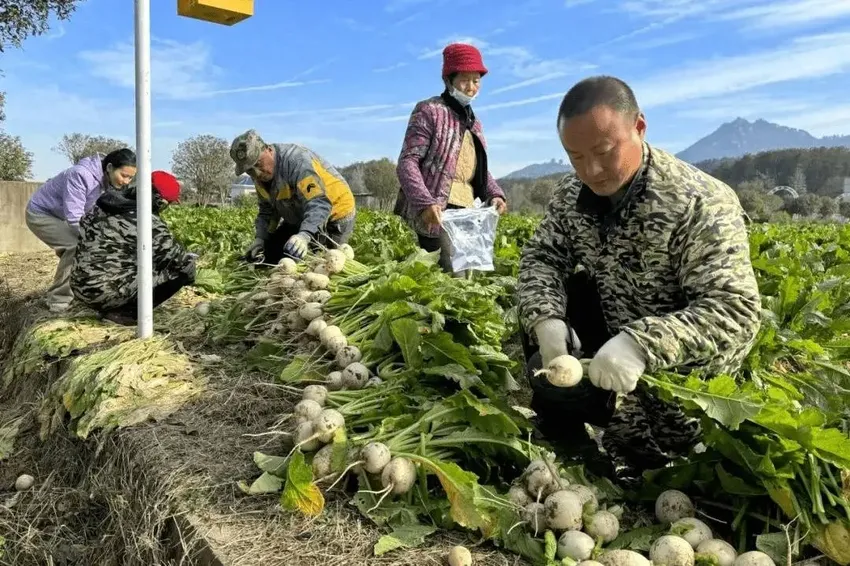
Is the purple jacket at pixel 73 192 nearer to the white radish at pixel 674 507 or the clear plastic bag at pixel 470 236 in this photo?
the clear plastic bag at pixel 470 236

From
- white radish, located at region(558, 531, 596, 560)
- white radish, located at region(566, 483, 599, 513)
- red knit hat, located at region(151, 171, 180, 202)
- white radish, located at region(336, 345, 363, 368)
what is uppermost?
red knit hat, located at region(151, 171, 180, 202)

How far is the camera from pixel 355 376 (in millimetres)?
3412

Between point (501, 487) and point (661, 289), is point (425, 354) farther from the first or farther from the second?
point (661, 289)

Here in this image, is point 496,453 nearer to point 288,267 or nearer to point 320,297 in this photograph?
point 320,297

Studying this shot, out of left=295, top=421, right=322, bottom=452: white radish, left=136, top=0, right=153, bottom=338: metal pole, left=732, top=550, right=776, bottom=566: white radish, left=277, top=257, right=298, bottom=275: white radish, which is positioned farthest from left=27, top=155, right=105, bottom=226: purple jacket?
left=732, top=550, right=776, bottom=566: white radish

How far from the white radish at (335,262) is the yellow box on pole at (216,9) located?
5.37ft

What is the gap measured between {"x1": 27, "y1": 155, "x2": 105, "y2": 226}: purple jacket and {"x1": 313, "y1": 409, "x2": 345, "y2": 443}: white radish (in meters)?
4.90

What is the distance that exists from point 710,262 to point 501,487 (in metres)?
1.19

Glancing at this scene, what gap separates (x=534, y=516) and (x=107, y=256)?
4186 mm

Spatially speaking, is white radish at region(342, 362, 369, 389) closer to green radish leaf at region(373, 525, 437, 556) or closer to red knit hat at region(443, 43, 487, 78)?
green radish leaf at region(373, 525, 437, 556)

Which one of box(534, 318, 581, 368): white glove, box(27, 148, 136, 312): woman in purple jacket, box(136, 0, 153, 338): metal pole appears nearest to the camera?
box(534, 318, 581, 368): white glove

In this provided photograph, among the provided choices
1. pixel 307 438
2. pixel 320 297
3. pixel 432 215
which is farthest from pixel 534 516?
pixel 432 215

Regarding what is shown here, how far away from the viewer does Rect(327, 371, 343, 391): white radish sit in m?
3.43

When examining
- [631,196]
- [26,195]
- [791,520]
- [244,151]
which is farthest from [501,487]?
[26,195]
